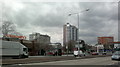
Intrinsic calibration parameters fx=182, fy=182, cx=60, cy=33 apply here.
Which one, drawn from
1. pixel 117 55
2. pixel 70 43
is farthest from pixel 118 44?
pixel 117 55

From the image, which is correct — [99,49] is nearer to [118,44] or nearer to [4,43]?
[118,44]

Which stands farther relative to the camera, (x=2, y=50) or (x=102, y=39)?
(x=102, y=39)

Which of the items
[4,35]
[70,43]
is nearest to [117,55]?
[4,35]

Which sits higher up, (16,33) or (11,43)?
(16,33)

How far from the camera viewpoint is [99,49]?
399 ft

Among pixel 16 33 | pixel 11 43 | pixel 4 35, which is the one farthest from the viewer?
pixel 16 33

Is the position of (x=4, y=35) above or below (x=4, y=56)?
above

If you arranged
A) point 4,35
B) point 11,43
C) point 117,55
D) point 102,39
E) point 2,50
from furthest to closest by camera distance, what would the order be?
1. point 102,39
2. point 4,35
3. point 11,43
4. point 2,50
5. point 117,55

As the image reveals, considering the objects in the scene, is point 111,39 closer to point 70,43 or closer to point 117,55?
point 70,43

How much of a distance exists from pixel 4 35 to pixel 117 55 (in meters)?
50.3

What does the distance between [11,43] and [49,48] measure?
74.5 m

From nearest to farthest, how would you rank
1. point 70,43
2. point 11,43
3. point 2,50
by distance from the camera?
point 2,50 → point 11,43 → point 70,43

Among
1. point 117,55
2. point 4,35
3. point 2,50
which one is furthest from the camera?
point 4,35

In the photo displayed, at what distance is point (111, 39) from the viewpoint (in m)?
114
